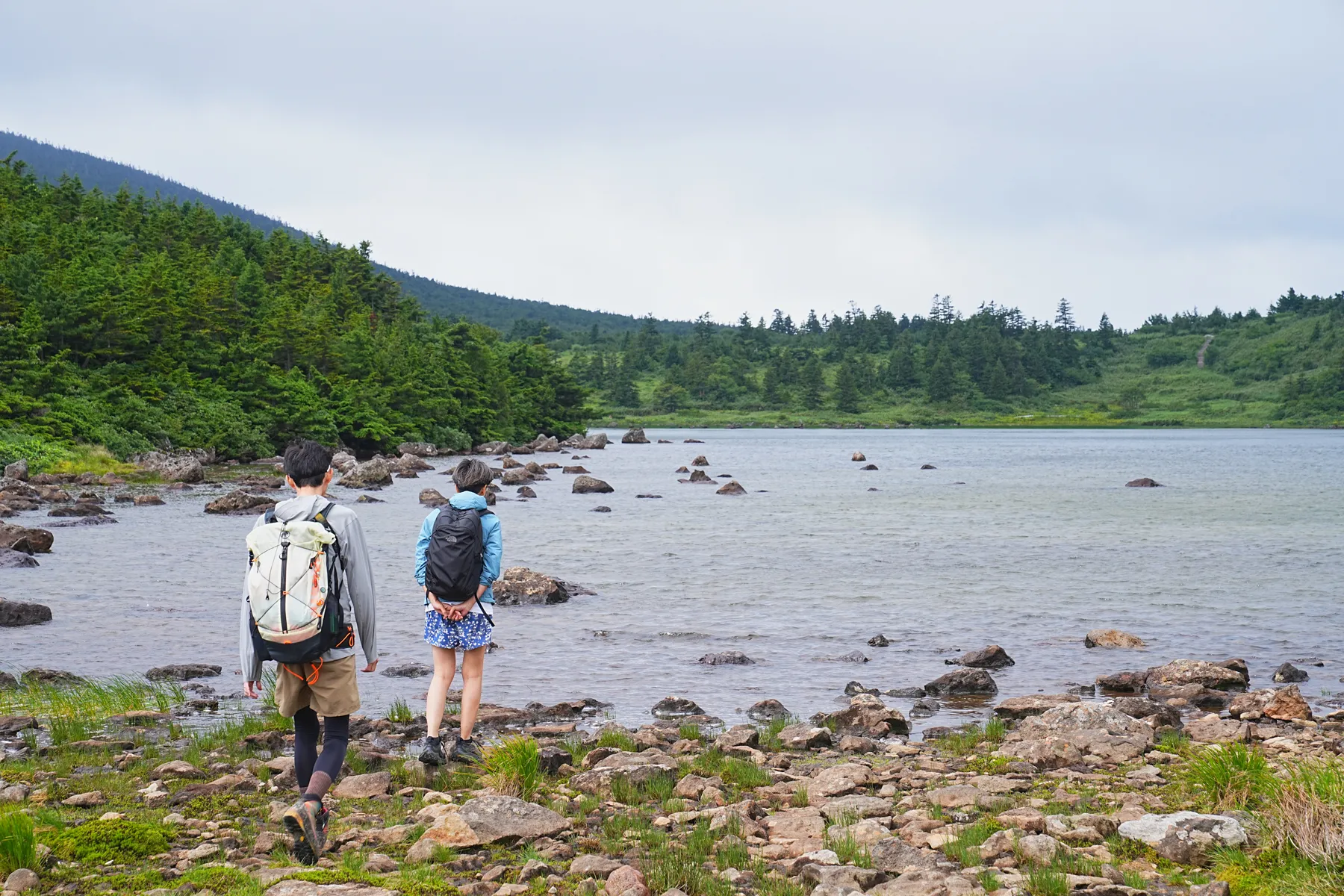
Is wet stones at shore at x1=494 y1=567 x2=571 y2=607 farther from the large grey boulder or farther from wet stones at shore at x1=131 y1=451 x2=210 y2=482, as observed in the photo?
wet stones at shore at x1=131 y1=451 x2=210 y2=482

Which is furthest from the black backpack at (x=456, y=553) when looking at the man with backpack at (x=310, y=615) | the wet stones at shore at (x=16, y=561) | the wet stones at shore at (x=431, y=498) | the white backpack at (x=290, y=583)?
the wet stones at shore at (x=431, y=498)

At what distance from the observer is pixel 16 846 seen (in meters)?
6.73

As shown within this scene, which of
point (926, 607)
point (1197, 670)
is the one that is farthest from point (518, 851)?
point (926, 607)

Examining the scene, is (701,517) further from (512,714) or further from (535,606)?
(512,714)

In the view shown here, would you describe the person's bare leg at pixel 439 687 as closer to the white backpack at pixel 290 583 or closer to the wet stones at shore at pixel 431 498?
the white backpack at pixel 290 583

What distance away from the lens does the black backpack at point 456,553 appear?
9.68m

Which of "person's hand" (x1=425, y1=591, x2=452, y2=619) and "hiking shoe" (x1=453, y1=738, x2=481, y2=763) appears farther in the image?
"hiking shoe" (x1=453, y1=738, x2=481, y2=763)

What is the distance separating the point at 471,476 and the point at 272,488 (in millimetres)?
45909

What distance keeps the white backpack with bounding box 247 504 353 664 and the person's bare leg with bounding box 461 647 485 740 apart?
131 inches

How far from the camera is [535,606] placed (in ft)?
75.4

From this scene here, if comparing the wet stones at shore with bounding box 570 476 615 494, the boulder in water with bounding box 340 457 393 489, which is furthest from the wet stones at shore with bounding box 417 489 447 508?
the boulder in water with bounding box 340 457 393 489

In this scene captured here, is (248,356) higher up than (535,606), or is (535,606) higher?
(248,356)

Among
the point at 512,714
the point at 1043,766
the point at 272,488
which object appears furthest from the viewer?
the point at 272,488

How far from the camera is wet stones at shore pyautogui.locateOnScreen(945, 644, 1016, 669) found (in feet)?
57.4
